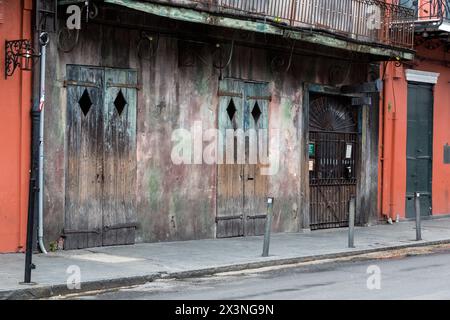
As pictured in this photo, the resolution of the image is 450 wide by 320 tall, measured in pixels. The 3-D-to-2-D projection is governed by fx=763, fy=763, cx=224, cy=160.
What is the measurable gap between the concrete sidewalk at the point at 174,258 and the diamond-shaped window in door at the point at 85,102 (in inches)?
103

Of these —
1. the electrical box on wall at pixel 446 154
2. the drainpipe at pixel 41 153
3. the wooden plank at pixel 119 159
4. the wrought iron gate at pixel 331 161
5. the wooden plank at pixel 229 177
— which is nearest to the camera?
the drainpipe at pixel 41 153

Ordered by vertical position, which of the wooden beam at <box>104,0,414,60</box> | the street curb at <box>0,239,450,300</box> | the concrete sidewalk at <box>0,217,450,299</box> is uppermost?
the wooden beam at <box>104,0,414,60</box>

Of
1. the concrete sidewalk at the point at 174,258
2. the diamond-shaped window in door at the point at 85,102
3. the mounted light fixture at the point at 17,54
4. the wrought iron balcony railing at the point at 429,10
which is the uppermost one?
the wrought iron balcony railing at the point at 429,10

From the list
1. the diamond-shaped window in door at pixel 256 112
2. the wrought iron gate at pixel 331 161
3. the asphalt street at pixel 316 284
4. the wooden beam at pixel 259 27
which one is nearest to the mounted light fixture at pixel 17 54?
the wooden beam at pixel 259 27

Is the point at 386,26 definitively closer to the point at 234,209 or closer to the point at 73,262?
the point at 234,209

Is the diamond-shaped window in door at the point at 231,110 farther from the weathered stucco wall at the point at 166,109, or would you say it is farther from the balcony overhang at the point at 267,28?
the balcony overhang at the point at 267,28

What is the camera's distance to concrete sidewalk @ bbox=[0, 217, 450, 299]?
10.8 metres

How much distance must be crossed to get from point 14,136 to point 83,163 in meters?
1.49

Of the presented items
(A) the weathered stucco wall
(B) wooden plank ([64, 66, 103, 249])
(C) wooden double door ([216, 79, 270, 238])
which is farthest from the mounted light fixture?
(C) wooden double door ([216, 79, 270, 238])

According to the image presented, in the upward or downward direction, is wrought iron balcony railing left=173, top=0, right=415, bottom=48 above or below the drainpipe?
above

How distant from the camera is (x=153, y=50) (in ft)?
50.2

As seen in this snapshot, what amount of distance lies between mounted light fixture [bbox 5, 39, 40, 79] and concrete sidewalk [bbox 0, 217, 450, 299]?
10.5 feet

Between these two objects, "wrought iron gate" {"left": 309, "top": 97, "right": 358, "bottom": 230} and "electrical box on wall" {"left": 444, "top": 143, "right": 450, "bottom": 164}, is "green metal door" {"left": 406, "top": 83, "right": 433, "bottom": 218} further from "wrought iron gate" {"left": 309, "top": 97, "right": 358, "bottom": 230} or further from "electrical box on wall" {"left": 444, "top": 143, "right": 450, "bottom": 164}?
"wrought iron gate" {"left": 309, "top": 97, "right": 358, "bottom": 230}

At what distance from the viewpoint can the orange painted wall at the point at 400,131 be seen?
2131 centimetres
